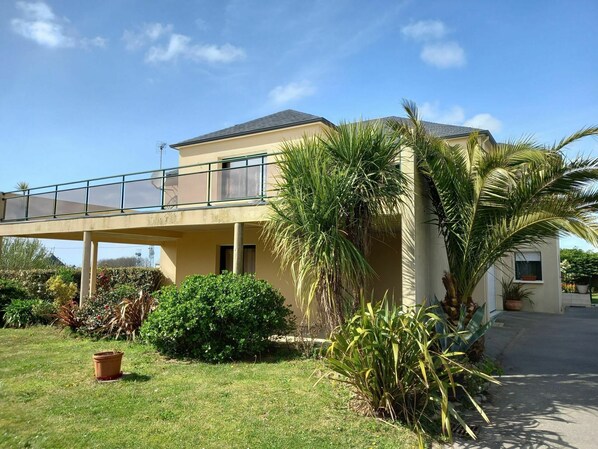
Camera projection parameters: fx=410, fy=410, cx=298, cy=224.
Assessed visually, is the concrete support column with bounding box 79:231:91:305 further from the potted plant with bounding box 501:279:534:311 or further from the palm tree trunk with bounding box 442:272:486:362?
the potted plant with bounding box 501:279:534:311

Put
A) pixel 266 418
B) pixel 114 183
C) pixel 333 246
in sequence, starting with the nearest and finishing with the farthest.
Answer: pixel 266 418
pixel 333 246
pixel 114 183

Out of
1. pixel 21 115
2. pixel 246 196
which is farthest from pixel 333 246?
pixel 21 115

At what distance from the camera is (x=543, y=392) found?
6.44 metres

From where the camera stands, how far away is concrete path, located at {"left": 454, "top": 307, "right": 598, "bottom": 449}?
4.74 meters

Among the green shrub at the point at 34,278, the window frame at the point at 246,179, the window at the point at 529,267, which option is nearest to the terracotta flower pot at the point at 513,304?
the window at the point at 529,267

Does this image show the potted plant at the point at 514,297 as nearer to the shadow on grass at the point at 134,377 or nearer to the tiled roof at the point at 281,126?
the tiled roof at the point at 281,126

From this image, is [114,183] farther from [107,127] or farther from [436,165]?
[436,165]

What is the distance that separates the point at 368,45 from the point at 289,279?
22.0ft

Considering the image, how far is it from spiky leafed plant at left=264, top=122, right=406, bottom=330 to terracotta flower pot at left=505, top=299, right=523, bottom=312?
12.6 m

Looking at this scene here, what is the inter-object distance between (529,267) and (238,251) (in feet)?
46.4

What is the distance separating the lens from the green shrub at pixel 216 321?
7934 mm

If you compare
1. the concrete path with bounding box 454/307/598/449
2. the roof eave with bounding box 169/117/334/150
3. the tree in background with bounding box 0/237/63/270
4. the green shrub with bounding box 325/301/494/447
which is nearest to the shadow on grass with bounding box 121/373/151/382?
the green shrub with bounding box 325/301/494/447

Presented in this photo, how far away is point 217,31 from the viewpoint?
32.6 ft

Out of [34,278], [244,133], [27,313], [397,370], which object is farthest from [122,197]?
[397,370]
